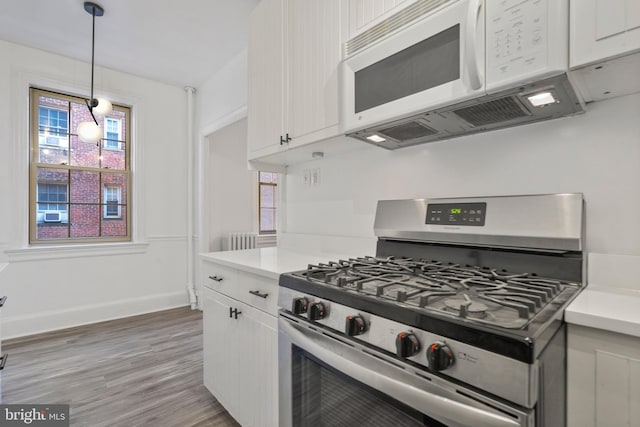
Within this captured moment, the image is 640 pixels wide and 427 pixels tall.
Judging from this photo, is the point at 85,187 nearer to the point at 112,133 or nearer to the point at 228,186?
the point at 112,133

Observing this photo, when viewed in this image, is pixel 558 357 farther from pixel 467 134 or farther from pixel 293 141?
pixel 293 141

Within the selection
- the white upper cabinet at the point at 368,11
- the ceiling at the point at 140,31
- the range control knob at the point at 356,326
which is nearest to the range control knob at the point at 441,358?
the range control knob at the point at 356,326

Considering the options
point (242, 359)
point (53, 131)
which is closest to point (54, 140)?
point (53, 131)

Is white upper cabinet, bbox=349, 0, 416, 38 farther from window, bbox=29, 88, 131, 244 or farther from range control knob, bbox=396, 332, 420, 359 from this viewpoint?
window, bbox=29, 88, 131, 244

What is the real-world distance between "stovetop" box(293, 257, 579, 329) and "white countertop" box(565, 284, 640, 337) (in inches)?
2.3

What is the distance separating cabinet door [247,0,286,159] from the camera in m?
1.81

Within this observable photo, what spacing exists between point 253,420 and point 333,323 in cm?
85

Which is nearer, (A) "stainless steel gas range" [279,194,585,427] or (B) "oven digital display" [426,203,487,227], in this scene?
(A) "stainless steel gas range" [279,194,585,427]

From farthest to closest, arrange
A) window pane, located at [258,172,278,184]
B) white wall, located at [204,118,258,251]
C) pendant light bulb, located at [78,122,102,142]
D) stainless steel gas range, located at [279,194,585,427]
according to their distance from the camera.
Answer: window pane, located at [258,172,278,184] < white wall, located at [204,118,258,251] < pendant light bulb, located at [78,122,102,142] < stainless steel gas range, located at [279,194,585,427]

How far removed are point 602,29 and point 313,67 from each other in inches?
44.2

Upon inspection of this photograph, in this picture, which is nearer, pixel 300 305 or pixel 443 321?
pixel 443 321

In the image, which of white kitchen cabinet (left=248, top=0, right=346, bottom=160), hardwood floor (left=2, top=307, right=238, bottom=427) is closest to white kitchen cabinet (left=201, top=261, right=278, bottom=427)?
hardwood floor (left=2, top=307, right=238, bottom=427)

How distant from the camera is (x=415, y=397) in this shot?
29.6 inches

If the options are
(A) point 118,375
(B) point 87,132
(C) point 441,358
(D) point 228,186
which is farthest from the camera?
(D) point 228,186
